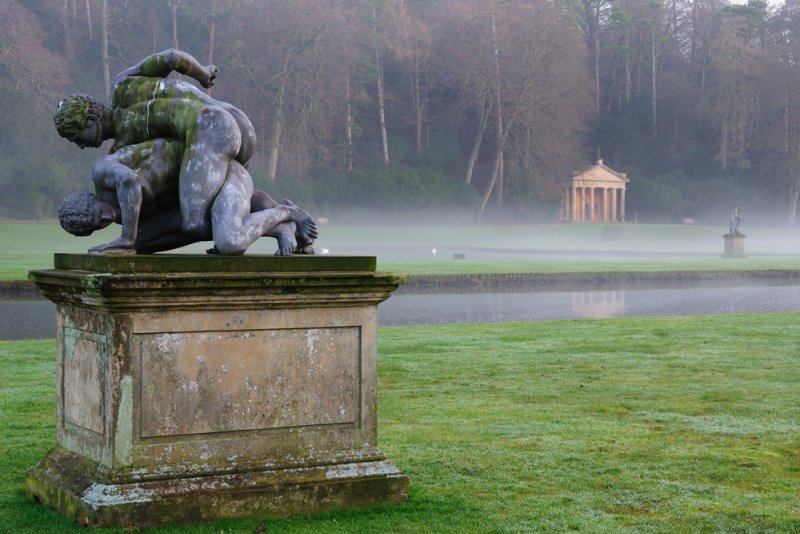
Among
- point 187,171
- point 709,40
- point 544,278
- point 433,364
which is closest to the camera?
A: point 187,171

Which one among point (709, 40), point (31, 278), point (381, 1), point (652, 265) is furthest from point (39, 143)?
point (709, 40)

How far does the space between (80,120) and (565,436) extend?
3855 millimetres

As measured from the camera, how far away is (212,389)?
5.04m

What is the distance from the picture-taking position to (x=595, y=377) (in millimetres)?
10172

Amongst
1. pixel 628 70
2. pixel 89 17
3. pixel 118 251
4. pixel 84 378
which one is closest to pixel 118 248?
pixel 118 251

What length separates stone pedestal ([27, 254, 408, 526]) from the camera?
4824mm

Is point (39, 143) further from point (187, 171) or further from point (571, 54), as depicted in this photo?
point (187, 171)

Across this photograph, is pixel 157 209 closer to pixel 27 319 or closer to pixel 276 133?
pixel 27 319

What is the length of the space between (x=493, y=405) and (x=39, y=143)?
4601 centimetres

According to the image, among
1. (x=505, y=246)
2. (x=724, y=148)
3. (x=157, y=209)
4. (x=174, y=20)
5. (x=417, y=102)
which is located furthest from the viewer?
(x=724, y=148)

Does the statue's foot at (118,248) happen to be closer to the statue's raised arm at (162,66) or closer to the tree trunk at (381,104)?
the statue's raised arm at (162,66)

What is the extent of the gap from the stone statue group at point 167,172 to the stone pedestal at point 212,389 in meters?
0.34

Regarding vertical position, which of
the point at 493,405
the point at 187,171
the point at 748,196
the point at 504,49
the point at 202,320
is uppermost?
the point at 504,49

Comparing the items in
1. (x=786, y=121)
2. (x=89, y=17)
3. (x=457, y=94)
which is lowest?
(x=786, y=121)
